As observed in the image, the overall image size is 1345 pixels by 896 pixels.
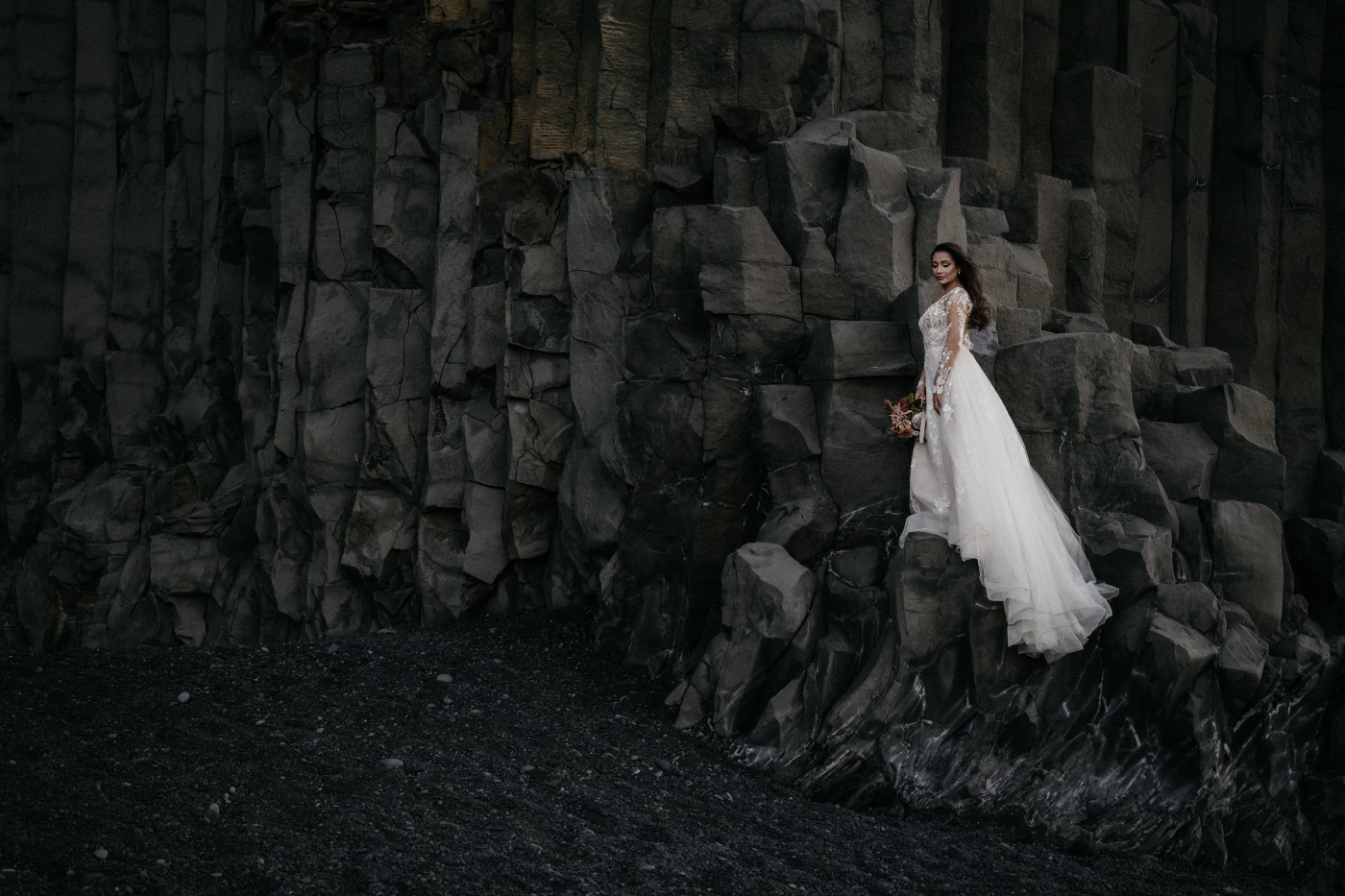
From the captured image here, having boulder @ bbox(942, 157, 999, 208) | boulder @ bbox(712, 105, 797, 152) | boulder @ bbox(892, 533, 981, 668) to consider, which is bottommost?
boulder @ bbox(892, 533, 981, 668)

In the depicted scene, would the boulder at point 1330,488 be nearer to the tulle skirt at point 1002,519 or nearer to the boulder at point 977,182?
the boulder at point 977,182

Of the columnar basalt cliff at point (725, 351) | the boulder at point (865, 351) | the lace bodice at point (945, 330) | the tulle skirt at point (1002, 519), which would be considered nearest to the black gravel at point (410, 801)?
the columnar basalt cliff at point (725, 351)

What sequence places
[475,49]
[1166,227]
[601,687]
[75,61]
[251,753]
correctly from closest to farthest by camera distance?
[251,753], [601,687], [475,49], [1166,227], [75,61]

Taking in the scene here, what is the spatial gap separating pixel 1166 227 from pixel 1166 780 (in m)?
7.70

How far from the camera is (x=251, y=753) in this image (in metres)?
7.93

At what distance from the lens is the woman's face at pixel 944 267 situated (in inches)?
352

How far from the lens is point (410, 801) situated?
7492mm

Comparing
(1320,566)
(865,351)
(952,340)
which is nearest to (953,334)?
(952,340)

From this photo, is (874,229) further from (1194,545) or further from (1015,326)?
(1194,545)

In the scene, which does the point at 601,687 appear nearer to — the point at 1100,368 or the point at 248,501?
the point at 1100,368

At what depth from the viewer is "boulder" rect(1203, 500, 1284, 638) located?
9.34m

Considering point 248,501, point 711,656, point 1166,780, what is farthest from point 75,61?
point 1166,780

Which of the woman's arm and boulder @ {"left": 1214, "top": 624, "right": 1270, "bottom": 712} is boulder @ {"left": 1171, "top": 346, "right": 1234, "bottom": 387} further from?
the woman's arm

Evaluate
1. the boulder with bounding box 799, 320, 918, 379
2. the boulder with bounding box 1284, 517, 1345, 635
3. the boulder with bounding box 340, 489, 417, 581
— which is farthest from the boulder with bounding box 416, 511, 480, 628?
the boulder with bounding box 1284, 517, 1345, 635
